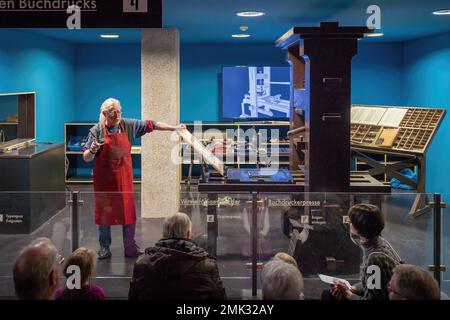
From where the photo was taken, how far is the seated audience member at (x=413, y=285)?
284cm

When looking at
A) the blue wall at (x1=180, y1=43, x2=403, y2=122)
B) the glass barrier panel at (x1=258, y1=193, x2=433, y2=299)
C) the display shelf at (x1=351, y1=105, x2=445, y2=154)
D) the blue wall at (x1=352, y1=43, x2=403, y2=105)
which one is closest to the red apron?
the glass barrier panel at (x1=258, y1=193, x2=433, y2=299)

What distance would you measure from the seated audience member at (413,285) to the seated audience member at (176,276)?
3.89ft

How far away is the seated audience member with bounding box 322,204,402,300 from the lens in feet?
12.6

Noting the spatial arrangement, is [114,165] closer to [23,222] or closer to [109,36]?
[23,222]

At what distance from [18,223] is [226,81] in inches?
285

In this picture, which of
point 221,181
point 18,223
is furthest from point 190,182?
point 18,223

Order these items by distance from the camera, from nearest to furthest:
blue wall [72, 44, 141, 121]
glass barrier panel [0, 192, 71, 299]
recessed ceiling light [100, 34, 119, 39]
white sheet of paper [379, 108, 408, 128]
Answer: glass barrier panel [0, 192, 71, 299] < white sheet of paper [379, 108, 408, 128] < recessed ceiling light [100, 34, 119, 39] < blue wall [72, 44, 141, 121]

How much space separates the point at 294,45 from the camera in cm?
677

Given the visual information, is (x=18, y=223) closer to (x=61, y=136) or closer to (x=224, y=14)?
(x=224, y=14)

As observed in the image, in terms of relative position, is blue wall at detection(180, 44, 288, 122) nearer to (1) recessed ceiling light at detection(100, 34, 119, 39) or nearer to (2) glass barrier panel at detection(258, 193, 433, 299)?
(1) recessed ceiling light at detection(100, 34, 119, 39)

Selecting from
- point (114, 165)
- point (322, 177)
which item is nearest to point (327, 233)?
point (322, 177)

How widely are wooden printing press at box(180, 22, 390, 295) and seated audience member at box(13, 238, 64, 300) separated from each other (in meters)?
2.53

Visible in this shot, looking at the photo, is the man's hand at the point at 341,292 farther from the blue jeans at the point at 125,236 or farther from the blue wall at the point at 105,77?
the blue wall at the point at 105,77

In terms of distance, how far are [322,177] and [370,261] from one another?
204 cm
